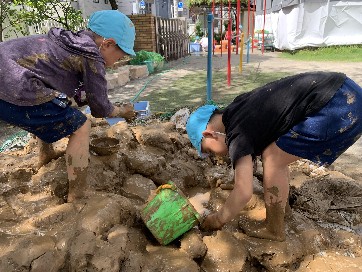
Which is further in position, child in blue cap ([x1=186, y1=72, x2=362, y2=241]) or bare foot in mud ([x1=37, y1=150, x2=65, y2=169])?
bare foot in mud ([x1=37, y1=150, x2=65, y2=169])

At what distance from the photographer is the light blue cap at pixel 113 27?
2170 millimetres

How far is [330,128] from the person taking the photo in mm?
1795

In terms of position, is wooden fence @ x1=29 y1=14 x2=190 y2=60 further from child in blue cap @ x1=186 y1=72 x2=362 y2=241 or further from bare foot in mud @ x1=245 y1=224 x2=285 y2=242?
bare foot in mud @ x1=245 y1=224 x2=285 y2=242

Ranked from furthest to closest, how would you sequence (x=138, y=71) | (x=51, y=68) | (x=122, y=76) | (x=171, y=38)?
(x=171, y=38) < (x=138, y=71) < (x=122, y=76) < (x=51, y=68)

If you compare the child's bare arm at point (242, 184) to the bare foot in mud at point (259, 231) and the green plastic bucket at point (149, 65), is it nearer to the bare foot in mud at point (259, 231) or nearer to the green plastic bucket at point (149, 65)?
the bare foot in mud at point (259, 231)

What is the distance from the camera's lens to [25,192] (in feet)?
7.44

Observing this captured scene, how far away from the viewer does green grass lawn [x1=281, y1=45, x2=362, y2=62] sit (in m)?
12.3

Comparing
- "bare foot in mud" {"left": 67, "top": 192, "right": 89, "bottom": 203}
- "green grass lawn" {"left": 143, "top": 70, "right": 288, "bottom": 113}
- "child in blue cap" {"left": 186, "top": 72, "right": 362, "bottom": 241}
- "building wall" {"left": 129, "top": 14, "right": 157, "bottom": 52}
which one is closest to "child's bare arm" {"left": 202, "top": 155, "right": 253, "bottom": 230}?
"child in blue cap" {"left": 186, "top": 72, "right": 362, "bottom": 241}

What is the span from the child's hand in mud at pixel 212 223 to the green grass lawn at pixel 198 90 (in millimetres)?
3154

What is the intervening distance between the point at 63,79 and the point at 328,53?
1339 centimetres

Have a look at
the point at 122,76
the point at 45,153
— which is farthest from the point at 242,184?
the point at 122,76

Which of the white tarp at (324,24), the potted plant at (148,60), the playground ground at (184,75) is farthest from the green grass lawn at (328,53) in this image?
the potted plant at (148,60)

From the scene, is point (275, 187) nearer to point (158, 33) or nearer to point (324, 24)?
point (158, 33)

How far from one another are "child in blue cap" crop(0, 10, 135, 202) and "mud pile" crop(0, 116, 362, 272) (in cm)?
27
